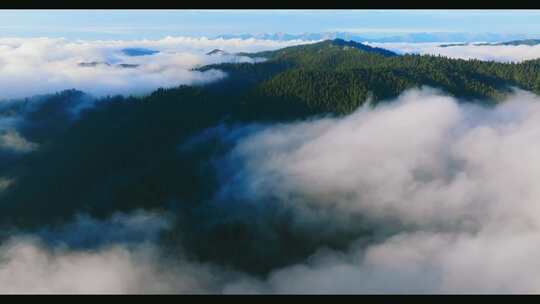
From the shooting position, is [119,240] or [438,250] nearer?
[438,250]

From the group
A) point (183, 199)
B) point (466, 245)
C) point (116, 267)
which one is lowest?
point (116, 267)

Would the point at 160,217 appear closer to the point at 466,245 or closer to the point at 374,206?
the point at 374,206

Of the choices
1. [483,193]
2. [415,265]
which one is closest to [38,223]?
[415,265]

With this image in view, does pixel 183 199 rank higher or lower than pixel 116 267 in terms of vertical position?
higher

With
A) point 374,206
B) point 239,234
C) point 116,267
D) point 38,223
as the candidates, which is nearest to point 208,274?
point 239,234

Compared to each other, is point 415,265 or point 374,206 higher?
point 374,206

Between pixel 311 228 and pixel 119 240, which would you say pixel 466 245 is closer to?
pixel 311 228
